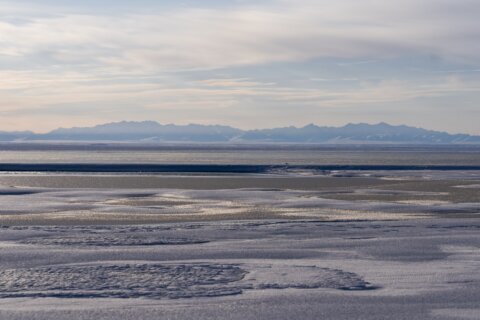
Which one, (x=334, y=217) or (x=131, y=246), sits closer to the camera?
(x=131, y=246)

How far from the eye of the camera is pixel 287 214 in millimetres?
24234

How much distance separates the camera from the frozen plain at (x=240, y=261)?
1088cm

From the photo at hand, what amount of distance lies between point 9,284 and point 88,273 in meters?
1.42

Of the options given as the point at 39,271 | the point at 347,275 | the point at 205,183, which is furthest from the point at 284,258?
the point at 205,183

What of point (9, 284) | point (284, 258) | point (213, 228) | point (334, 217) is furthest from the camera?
point (334, 217)

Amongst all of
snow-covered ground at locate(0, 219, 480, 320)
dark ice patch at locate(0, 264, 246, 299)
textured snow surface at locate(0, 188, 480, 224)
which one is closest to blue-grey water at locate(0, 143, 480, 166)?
textured snow surface at locate(0, 188, 480, 224)

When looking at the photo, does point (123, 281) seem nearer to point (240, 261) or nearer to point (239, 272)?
point (239, 272)

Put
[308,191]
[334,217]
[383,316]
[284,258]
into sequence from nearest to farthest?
[383,316] → [284,258] → [334,217] → [308,191]

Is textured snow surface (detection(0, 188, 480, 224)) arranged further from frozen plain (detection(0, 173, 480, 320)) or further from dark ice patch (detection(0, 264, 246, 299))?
dark ice patch (detection(0, 264, 246, 299))

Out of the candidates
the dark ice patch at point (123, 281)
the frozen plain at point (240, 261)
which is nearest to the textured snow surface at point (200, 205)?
the frozen plain at point (240, 261)

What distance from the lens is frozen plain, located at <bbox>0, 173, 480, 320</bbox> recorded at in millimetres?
10883

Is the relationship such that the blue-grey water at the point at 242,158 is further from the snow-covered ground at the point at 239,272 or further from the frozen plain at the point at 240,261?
the snow-covered ground at the point at 239,272

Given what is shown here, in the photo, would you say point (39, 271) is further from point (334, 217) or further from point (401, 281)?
point (334, 217)

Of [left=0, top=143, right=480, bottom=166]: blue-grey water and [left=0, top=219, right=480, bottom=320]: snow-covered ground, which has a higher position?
[left=0, top=143, right=480, bottom=166]: blue-grey water
